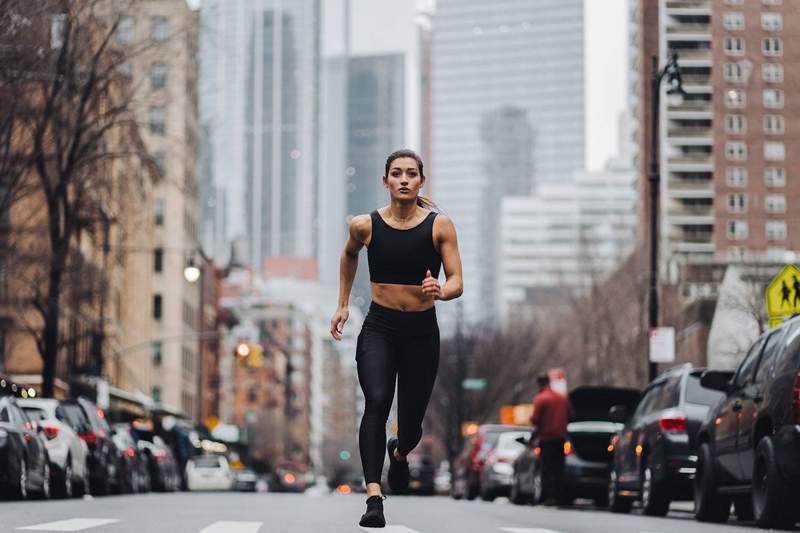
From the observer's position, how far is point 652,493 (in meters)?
18.5

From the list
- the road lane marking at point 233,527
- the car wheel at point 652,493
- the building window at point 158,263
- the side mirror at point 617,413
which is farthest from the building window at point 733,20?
the building window at point 158,263

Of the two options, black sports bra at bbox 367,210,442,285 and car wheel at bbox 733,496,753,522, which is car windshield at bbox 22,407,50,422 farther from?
black sports bra at bbox 367,210,442,285

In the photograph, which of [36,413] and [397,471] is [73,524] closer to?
[397,471]

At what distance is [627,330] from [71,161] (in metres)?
37.3

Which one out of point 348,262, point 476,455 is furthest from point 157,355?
point 348,262

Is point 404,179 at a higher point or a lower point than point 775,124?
lower

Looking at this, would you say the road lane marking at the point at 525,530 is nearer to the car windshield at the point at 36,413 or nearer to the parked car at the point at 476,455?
the car windshield at the point at 36,413

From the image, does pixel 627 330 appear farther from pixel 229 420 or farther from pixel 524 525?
pixel 229 420

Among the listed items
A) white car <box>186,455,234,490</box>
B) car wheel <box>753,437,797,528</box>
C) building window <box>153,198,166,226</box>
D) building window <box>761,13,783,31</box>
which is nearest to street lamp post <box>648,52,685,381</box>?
building window <box>761,13,783,31</box>

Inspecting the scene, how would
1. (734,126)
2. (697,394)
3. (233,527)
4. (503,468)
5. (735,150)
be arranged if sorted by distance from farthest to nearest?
1. (735,150)
2. (734,126)
3. (503,468)
4. (697,394)
5. (233,527)

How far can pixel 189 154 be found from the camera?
8756 cm

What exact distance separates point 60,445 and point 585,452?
7.69 m

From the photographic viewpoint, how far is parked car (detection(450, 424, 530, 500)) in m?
30.0

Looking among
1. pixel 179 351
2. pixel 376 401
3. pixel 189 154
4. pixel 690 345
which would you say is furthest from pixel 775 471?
pixel 179 351
